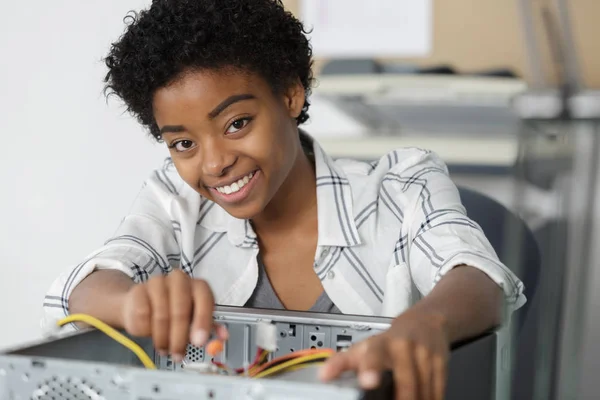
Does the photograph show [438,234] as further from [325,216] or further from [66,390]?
[66,390]

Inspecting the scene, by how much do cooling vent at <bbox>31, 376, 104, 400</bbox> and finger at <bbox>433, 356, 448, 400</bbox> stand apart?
21 centimetres

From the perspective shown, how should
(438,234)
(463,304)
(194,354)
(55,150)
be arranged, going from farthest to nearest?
1. (55,150)
2. (438,234)
3. (194,354)
4. (463,304)

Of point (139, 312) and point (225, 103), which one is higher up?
point (225, 103)

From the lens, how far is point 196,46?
3.26 ft

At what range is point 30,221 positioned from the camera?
2.67 metres

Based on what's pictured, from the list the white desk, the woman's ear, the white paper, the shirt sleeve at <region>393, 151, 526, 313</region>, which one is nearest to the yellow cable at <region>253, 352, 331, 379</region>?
the shirt sleeve at <region>393, 151, 526, 313</region>

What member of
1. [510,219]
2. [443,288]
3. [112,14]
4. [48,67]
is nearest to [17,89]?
[48,67]

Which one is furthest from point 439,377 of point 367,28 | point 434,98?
point 367,28

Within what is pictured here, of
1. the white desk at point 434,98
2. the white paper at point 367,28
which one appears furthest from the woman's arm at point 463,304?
the white paper at point 367,28

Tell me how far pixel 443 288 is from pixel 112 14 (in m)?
2.07

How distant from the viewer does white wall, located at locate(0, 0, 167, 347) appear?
8.46 ft

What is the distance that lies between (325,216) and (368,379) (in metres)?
0.68

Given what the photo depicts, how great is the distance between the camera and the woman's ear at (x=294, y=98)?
Answer: 112cm

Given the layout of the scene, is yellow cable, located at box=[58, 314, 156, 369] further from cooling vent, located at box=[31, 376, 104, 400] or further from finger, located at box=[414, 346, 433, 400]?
finger, located at box=[414, 346, 433, 400]
